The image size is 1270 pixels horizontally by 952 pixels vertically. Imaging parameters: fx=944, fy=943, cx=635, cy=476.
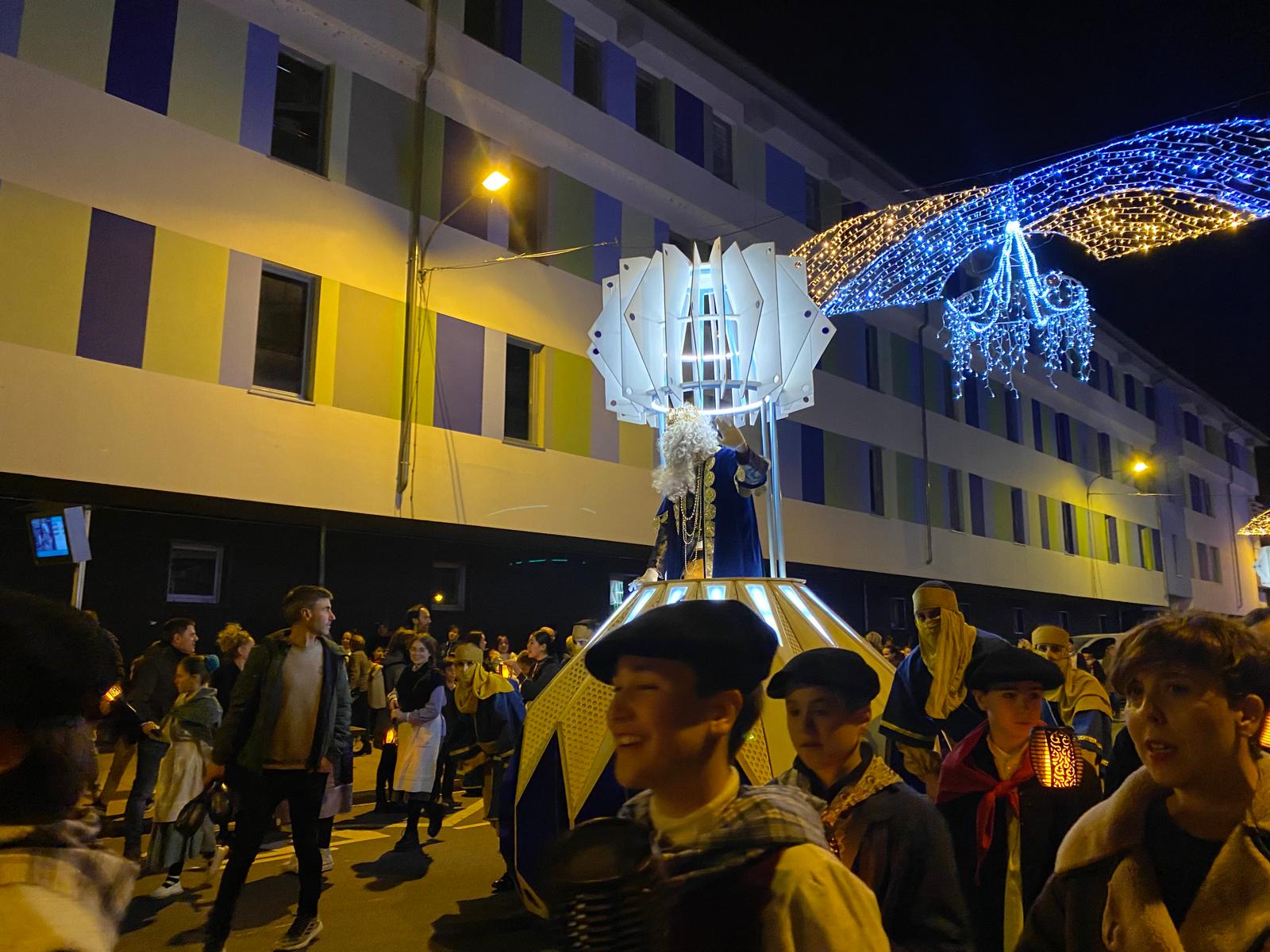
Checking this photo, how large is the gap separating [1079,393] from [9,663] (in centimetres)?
3127

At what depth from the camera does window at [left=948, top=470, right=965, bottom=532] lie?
22.6m

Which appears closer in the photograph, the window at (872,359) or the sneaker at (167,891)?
the sneaker at (167,891)

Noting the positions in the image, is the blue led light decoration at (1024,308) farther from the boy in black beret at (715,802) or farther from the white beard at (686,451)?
the boy in black beret at (715,802)

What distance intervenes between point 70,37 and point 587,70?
26.1 feet

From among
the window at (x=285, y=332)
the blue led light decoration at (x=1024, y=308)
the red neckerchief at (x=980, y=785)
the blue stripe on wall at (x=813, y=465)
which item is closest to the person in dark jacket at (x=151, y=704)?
the window at (x=285, y=332)

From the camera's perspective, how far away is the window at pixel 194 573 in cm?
1240

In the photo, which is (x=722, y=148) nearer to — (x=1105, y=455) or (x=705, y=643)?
(x=705, y=643)

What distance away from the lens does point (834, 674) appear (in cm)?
228

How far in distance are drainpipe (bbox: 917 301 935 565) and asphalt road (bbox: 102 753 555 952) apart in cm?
1568

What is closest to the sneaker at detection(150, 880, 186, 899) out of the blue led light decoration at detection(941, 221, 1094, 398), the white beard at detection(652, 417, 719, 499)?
the white beard at detection(652, 417, 719, 499)

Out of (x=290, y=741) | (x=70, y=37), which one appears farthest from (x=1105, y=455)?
(x=290, y=741)

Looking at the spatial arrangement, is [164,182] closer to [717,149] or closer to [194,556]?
[194,556]

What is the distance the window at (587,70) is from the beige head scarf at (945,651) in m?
12.9

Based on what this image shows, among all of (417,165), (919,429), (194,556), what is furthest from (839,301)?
(919,429)
